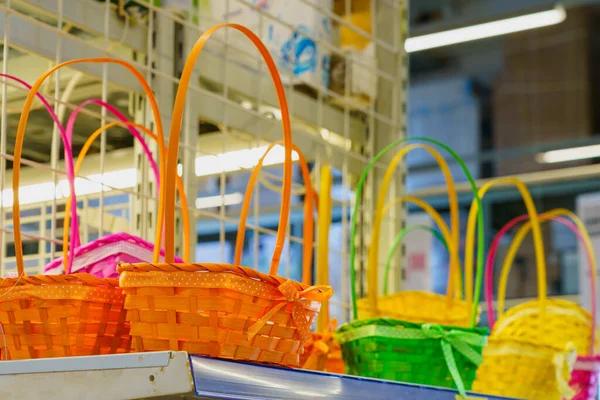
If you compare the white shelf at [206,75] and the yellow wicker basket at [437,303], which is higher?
the white shelf at [206,75]

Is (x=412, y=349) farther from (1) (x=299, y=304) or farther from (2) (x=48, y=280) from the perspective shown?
(2) (x=48, y=280)

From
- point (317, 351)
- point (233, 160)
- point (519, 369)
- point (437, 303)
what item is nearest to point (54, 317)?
point (317, 351)

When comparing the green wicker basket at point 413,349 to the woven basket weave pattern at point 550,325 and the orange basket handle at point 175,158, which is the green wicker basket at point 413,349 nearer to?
the orange basket handle at point 175,158

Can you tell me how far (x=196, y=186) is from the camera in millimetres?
1700

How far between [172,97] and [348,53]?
517 millimetres

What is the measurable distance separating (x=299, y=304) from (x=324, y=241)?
47cm

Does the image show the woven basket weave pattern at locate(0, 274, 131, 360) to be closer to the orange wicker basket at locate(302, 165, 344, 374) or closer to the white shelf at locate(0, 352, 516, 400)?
the white shelf at locate(0, 352, 516, 400)

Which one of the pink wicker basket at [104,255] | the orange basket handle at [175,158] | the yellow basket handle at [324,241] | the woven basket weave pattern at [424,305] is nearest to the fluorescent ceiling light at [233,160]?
the yellow basket handle at [324,241]

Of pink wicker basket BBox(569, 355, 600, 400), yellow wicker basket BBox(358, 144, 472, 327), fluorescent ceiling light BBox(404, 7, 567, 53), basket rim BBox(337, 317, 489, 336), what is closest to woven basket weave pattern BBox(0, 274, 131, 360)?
basket rim BBox(337, 317, 489, 336)

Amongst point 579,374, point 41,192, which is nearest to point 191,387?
point 41,192

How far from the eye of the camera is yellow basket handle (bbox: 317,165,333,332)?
148 cm

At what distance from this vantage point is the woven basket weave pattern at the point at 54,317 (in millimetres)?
1000

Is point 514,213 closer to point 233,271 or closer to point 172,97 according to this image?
point 172,97

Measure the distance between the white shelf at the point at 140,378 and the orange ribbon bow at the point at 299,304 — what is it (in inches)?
1.9
